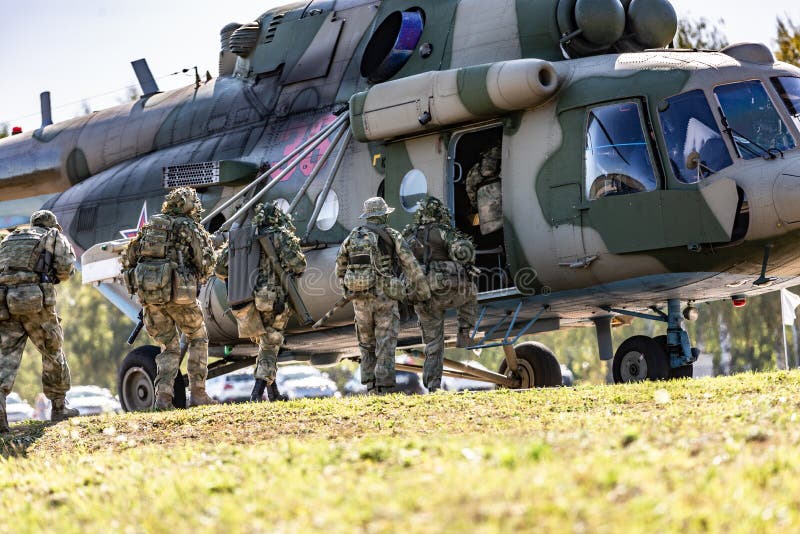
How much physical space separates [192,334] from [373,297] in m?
1.98

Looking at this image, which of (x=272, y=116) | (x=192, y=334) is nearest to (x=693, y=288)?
(x=192, y=334)

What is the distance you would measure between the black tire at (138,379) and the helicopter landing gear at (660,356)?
615 centimetres

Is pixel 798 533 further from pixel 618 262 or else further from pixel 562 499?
pixel 618 262

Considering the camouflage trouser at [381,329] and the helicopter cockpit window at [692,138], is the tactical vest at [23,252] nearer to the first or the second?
the camouflage trouser at [381,329]

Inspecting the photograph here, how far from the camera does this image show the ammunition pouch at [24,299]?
10.4m

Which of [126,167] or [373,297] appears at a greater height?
[126,167]

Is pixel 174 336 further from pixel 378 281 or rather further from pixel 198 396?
pixel 378 281

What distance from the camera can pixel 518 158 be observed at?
11.9 metres

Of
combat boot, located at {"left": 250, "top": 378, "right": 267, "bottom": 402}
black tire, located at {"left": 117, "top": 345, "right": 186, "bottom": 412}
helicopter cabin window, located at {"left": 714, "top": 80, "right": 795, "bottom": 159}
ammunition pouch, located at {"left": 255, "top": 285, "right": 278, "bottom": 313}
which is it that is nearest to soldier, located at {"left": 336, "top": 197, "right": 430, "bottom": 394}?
ammunition pouch, located at {"left": 255, "top": 285, "right": 278, "bottom": 313}

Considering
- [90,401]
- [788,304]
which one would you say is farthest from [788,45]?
[90,401]

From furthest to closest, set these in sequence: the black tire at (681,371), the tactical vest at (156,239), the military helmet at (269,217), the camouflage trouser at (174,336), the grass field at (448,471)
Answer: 1. the military helmet at (269,217)
2. the black tire at (681,371)
3. the camouflage trouser at (174,336)
4. the tactical vest at (156,239)
5. the grass field at (448,471)

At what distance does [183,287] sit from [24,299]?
1.58 metres

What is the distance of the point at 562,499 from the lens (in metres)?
4.05

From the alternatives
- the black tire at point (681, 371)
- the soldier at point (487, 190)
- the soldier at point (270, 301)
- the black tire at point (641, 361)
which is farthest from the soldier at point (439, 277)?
the black tire at point (681, 371)
